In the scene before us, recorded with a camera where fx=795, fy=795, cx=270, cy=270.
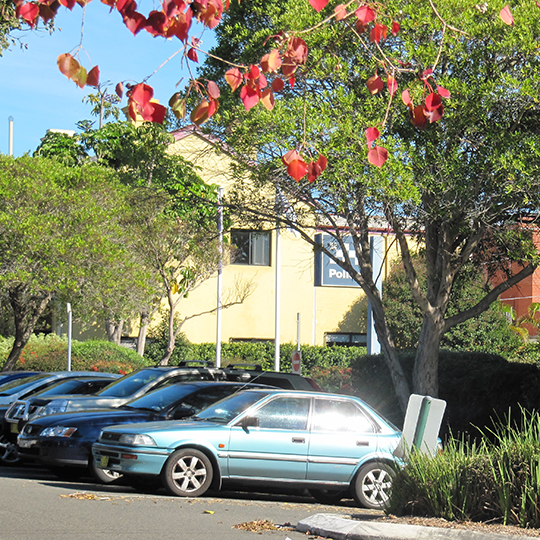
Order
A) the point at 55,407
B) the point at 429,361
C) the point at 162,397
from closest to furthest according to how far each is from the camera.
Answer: the point at 162,397 → the point at 55,407 → the point at 429,361

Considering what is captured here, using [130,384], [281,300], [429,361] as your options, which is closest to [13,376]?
[130,384]

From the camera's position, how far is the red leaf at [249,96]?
4.80 meters

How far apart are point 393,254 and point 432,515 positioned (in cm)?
3271

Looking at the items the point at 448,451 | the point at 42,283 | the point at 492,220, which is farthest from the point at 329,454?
the point at 42,283

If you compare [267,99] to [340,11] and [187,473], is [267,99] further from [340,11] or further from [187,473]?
[187,473]

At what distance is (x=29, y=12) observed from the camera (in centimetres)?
445

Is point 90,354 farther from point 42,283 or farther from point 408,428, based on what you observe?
point 408,428

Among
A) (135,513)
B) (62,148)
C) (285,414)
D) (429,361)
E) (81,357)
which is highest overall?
(62,148)

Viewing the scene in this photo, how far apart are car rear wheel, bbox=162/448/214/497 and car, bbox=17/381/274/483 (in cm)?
140

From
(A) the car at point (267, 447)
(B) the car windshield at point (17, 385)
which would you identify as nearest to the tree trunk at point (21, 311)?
(B) the car windshield at point (17, 385)

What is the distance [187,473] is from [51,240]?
12.8m

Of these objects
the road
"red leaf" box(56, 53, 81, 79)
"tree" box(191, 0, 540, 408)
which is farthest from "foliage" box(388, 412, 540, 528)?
"tree" box(191, 0, 540, 408)

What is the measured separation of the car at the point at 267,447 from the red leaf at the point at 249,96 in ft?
19.9

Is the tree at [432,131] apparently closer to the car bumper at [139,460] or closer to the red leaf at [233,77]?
the car bumper at [139,460]
